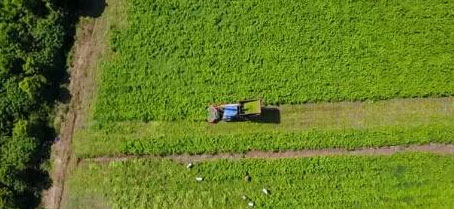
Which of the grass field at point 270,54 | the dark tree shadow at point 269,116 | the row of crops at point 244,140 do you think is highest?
the grass field at point 270,54

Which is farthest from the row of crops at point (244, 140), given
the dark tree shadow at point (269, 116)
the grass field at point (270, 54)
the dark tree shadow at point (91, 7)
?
the dark tree shadow at point (91, 7)

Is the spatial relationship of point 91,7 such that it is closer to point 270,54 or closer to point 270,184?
point 270,54

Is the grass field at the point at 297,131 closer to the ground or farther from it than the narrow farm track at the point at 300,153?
farther from it

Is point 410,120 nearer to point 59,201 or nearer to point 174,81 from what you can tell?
point 174,81

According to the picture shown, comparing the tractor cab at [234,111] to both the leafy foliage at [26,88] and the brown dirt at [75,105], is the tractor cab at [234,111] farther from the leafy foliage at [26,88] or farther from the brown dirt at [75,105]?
the leafy foliage at [26,88]

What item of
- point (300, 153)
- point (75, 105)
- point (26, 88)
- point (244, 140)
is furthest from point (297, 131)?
point (26, 88)

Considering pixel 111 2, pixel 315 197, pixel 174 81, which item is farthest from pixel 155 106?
pixel 315 197

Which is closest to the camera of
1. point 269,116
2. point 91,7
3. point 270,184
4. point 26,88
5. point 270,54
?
point 26,88
